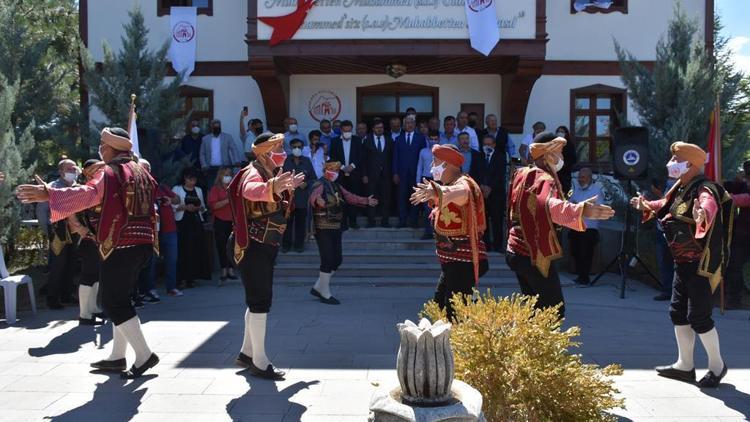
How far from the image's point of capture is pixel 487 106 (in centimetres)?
1457

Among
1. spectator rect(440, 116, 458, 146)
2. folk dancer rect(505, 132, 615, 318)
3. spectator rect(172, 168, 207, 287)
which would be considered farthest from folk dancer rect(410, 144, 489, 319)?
spectator rect(440, 116, 458, 146)

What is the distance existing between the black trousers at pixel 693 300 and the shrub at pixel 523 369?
206 cm

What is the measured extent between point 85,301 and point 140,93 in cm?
483

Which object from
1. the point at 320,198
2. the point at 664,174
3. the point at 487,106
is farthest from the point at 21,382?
the point at 487,106

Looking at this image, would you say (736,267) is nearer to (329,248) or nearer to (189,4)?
(329,248)

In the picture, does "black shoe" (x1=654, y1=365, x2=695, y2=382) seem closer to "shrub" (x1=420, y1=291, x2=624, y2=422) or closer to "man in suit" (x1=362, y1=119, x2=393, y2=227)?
"shrub" (x1=420, y1=291, x2=624, y2=422)

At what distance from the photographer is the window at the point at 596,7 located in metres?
14.2

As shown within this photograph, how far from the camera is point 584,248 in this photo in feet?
35.7

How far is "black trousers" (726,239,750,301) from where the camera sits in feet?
29.9

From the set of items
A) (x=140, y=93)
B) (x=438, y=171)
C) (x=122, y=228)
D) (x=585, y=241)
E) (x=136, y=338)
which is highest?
(x=140, y=93)

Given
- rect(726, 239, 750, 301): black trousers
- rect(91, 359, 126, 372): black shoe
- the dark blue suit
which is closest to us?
rect(91, 359, 126, 372): black shoe

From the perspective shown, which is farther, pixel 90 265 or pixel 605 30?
pixel 605 30

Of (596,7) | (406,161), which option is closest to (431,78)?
(406,161)

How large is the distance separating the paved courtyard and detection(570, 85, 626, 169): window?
5583 mm
